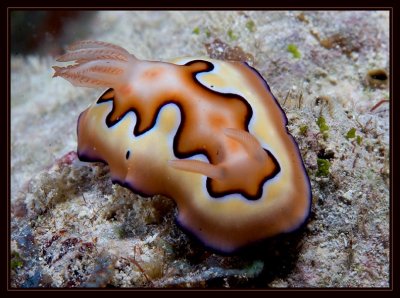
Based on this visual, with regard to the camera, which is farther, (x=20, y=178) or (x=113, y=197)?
(x=20, y=178)

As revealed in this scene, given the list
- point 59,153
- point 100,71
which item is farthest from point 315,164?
point 59,153

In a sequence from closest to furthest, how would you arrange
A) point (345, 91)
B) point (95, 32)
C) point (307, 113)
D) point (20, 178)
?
point (307, 113)
point (345, 91)
point (20, 178)
point (95, 32)

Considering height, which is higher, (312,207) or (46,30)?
(46,30)

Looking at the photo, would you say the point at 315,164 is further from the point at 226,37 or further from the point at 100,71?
the point at 226,37

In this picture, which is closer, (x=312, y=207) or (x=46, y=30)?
(x=312, y=207)

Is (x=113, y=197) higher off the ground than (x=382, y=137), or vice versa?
(x=382, y=137)

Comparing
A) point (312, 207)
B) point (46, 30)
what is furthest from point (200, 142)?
point (46, 30)

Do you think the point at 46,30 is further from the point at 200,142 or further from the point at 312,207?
the point at 312,207

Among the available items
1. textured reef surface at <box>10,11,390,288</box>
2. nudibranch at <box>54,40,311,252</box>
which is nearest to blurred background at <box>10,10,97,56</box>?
textured reef surface at <box>10,11,390,288</box>
